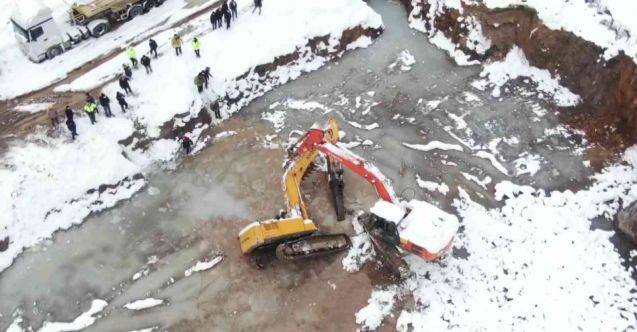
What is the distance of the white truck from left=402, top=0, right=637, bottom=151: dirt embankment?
1499cm

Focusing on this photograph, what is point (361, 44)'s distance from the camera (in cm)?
3020

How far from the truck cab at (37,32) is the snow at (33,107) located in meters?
3.07

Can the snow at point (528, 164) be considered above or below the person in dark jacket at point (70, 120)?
below

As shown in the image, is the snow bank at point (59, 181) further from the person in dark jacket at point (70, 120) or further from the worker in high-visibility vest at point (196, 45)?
the worker in high-visibility vest at point (196, 45)

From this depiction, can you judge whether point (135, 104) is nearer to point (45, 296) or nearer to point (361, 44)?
point (45, 296)

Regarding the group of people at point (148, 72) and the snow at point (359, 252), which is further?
the group of people at point (148, 72)

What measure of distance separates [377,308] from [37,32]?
18.8 metres

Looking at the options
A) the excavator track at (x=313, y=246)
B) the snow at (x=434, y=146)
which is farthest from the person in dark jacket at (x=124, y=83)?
the snow at (x=434, y=146)

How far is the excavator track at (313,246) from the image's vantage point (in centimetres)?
2067

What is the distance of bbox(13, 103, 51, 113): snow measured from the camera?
997 inches

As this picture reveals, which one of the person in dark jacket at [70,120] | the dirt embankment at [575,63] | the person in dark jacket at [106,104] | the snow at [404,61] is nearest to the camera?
the person in dark jacket at [70,120]

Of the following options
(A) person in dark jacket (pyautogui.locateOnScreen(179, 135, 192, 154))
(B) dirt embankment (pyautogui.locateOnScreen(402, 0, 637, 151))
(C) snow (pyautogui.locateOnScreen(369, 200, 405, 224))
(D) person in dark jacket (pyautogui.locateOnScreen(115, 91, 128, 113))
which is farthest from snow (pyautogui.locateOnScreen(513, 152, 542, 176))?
(D) person in dark jacket (pyautogui.locateOnScreen(115, 91, 128, 113))

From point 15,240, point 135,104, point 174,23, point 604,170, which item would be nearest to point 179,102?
point 135,104

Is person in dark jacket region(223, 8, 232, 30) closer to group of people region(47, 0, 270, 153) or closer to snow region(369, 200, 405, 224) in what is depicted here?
group of people region(47, 0, 270, 153)
